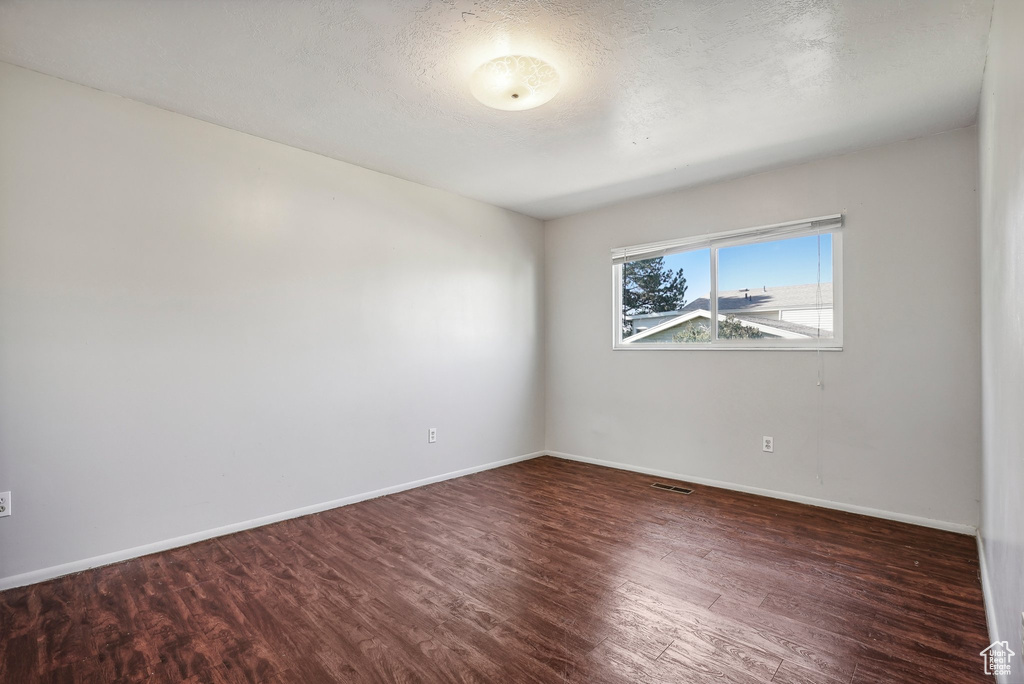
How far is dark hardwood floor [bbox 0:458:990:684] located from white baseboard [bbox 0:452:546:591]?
0.07 metres

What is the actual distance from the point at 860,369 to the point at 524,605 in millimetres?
2756

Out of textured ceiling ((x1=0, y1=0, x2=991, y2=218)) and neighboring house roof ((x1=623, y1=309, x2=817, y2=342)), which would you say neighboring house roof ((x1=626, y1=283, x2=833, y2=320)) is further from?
textured ceiling ((x1=0, y1=0, x2=991, y2=218))

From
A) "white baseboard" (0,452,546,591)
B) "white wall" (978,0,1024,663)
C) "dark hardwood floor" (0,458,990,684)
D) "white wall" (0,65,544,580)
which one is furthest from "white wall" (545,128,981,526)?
"white baseboard" (0,452,546,591)

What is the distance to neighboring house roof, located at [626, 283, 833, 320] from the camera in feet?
11.5

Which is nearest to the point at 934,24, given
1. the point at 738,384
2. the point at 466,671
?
the point at 738,384

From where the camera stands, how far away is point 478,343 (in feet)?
14.9

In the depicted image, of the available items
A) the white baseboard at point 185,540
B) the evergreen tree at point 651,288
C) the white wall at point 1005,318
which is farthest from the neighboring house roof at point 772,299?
the white baseboard at point 185,540

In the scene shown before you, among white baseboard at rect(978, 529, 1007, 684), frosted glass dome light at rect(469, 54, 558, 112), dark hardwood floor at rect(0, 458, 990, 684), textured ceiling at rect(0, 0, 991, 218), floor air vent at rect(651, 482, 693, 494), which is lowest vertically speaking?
floor air vent at rect(651, 482, 693, 494)

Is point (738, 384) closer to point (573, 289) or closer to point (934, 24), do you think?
point (573, 289)

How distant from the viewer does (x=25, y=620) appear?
2.01m

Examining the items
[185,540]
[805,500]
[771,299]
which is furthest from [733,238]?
[185,540]

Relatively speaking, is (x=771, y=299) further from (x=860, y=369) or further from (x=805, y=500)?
(x=805, y=500)

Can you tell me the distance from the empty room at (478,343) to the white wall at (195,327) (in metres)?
0.02

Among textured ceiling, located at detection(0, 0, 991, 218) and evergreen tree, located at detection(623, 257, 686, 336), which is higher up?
textured ceiling, located at detection(0, 0, 991, 218)
